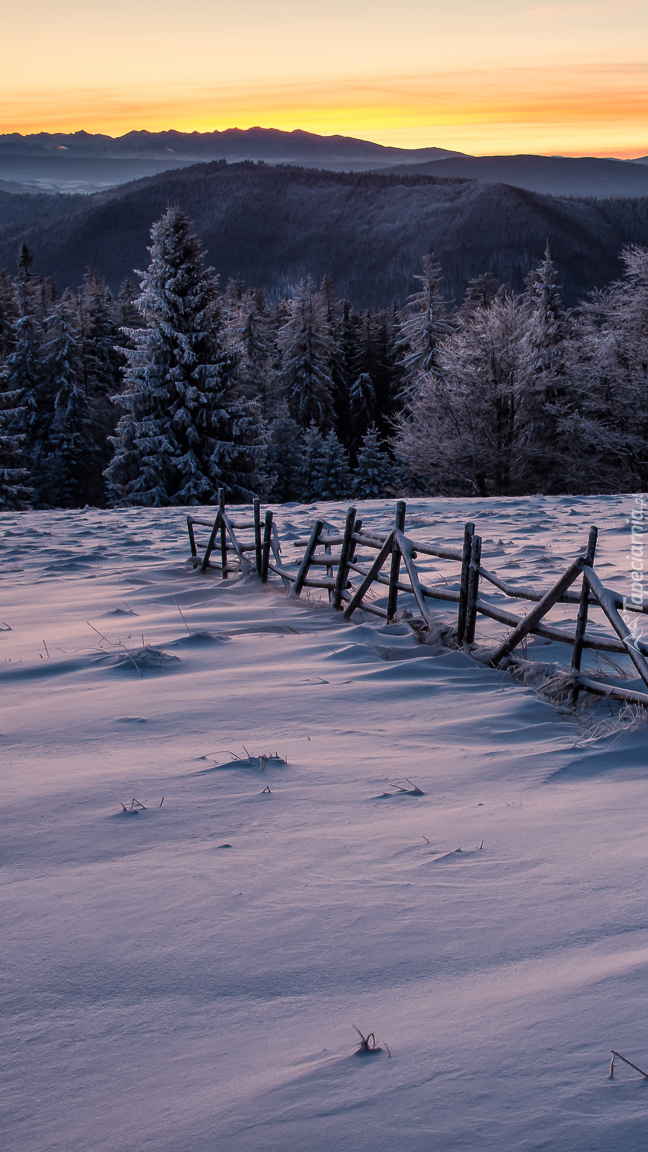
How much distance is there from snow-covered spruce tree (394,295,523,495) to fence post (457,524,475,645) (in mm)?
26032

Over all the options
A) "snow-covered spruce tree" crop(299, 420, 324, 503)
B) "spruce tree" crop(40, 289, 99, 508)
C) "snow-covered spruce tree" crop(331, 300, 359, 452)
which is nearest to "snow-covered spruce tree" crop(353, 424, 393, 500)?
"snow-covered spruce tree" crop(299, 420, 324, 503)

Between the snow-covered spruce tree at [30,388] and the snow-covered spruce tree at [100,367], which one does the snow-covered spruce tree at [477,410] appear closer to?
the snow-covered spruce tree at [100,367]

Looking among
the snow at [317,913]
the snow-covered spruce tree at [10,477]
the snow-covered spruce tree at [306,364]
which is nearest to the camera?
the snow at [317,913]

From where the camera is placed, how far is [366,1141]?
202cm

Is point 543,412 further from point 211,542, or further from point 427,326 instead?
point 211,542

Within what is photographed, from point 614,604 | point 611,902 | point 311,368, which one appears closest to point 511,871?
point 611,902

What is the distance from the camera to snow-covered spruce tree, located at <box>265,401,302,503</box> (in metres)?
49.1

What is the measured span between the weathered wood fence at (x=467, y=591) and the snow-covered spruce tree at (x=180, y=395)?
878 inches

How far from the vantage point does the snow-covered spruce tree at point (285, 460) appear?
49062 millimetres

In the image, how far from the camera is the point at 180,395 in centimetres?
3347

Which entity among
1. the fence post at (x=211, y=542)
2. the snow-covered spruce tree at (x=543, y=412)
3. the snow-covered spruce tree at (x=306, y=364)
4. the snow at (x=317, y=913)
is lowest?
the snow at (x=317, y=913)

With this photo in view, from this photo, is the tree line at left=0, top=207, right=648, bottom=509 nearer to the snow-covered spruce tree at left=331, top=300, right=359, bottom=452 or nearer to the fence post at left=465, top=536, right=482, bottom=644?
the snow-covered spruce tree at left=331, top=300, right=359, bottom=452

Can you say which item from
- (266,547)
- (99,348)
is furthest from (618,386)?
(99,348)

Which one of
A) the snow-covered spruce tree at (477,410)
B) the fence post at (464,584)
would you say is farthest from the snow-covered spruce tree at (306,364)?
the fence post at (464,584)
